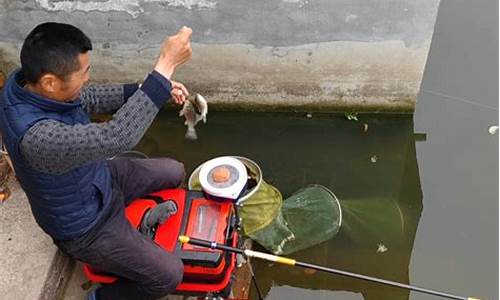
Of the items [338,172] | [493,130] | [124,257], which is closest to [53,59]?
[124,257]

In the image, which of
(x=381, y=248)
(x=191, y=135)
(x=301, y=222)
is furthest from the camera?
(x=191, y=135)

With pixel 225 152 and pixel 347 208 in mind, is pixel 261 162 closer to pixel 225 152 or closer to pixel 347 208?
pixel 225 152

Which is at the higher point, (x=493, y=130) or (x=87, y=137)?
(x=87, y=137)

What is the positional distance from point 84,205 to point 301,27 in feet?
7.78

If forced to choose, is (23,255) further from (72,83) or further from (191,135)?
(191,135)

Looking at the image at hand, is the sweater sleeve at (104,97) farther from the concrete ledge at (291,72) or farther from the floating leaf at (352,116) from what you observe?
the floating leaf at (352,116)

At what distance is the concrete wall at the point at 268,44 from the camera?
454 cm

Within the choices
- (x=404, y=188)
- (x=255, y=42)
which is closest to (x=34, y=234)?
(x=255, y=42)

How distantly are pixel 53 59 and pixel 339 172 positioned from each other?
292 centimetres

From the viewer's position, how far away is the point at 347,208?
460 cm

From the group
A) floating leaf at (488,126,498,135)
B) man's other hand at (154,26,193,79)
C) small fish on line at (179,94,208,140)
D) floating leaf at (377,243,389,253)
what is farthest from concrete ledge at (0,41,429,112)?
man's other hand at (154,26,193,79)

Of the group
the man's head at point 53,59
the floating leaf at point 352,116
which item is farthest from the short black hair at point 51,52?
the floating leaf at point 352,116

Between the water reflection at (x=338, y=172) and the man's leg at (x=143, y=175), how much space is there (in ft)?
3.43

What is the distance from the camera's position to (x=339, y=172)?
4965mm
